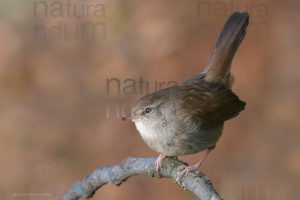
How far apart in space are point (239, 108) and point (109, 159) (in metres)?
3.24

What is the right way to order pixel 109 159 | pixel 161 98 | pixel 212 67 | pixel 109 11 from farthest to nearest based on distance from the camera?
pixel 109 11 → pixel 109 159 → pixel 212 67 → pixel 161 98

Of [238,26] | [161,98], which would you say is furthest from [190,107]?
[238,26]

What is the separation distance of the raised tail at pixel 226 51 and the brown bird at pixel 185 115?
0.24ft

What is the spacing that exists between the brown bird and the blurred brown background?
2.87 meters

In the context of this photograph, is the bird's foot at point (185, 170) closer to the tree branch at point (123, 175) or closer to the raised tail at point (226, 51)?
the tree branch at point (123, 175)

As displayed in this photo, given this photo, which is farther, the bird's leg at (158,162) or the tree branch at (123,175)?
the bird's leg at (158,162)

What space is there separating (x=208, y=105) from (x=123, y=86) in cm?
321

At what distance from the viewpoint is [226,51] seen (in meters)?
5.46

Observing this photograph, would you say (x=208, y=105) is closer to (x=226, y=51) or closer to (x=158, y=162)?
(x=226, y=51)

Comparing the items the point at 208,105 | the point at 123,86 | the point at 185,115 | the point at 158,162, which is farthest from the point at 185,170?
the point at 123,86

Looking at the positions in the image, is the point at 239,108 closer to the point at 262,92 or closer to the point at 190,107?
the point at 190,107

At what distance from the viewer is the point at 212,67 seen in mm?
5410

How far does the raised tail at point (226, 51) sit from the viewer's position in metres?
5.39

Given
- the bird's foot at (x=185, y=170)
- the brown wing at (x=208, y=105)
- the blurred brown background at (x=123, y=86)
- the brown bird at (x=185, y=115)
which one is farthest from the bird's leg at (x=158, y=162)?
the blurred brown background at (x=123, y=86)
